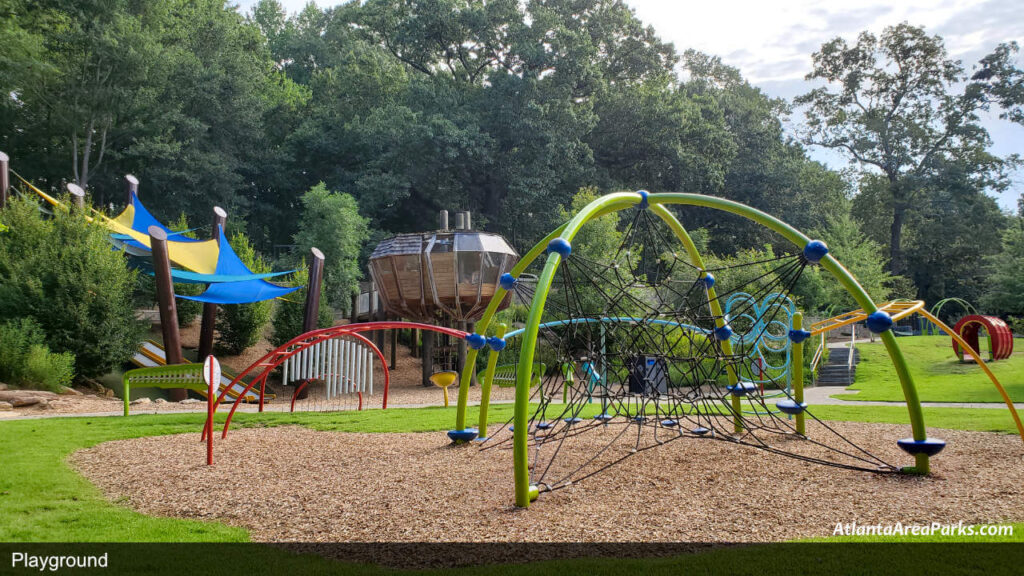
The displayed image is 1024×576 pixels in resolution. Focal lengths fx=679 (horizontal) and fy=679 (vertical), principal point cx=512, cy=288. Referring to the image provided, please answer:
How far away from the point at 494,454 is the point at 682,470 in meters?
2.09

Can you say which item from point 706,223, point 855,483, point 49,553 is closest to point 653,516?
point 855,483

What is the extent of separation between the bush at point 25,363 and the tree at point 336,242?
12.4 meters

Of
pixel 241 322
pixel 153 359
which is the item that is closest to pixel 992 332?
pixel 241 322

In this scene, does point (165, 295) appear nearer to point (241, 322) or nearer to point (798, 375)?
point (241, 322)

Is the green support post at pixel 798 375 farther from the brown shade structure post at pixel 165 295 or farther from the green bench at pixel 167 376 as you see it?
the brown shade structure post at pixel 165 295

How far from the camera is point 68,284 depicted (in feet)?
53.2

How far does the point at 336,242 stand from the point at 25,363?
1374 centimetres

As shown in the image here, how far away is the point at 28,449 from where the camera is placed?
7.80 m

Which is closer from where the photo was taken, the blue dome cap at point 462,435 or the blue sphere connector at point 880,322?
the blue sphere connector at point 880,322

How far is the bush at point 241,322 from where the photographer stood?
23406mm

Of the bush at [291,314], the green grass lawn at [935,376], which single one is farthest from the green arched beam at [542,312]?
→ the bush at [291,314]

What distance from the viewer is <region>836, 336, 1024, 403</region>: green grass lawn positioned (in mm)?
14078

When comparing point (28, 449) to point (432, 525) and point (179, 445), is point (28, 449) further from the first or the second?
point (432, 525)

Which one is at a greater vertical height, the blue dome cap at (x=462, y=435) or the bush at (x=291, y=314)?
the bush at (x=291, y=314)
